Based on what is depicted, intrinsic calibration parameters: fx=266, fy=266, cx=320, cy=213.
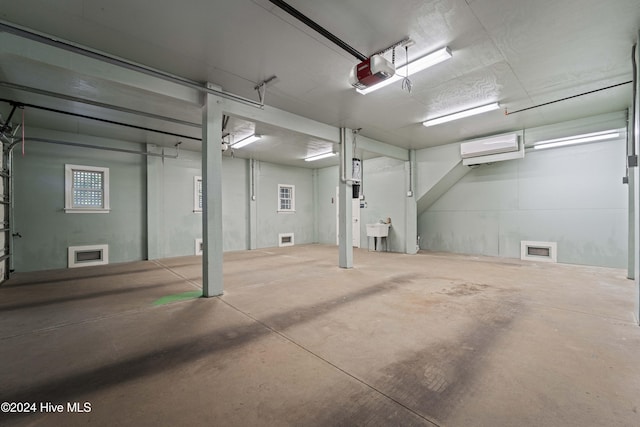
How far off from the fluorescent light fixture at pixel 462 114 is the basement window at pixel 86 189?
7672mm

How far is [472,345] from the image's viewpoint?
238 centimetres

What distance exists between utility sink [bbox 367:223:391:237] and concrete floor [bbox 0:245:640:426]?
3903mm

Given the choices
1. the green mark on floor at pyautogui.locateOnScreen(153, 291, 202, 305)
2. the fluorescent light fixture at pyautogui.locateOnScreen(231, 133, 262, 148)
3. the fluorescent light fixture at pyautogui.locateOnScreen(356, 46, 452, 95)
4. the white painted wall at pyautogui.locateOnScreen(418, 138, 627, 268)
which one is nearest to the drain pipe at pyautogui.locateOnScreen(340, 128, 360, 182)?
the fluorescent light fixture at pyautogui.locateOnScreen(231, 133, 262, 148)

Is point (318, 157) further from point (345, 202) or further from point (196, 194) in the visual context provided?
point (196, 194)

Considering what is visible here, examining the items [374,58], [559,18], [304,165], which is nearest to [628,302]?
[559,18]

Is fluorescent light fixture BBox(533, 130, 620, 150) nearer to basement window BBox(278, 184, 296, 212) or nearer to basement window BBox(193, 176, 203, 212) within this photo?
basement window BBox(278, 184, 296, 212)

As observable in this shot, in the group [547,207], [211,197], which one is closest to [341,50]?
[211,197]

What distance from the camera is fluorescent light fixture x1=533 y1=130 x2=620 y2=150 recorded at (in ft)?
17.3

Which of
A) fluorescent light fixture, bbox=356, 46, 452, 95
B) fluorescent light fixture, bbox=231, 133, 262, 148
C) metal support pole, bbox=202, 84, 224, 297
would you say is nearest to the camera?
fluorescent light fixture, bbox=356, 46, 452, 95

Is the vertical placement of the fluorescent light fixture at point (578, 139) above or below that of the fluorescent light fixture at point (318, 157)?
below

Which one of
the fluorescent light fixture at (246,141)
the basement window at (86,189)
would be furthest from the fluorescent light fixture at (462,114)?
the basement window at (86,189)

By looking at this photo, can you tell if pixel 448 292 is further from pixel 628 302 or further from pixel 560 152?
pixel 560 152

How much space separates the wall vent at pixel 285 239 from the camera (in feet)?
32.7

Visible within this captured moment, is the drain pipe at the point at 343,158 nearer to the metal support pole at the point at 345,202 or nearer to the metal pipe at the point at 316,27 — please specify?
the metal support pole at the point at 345,202
